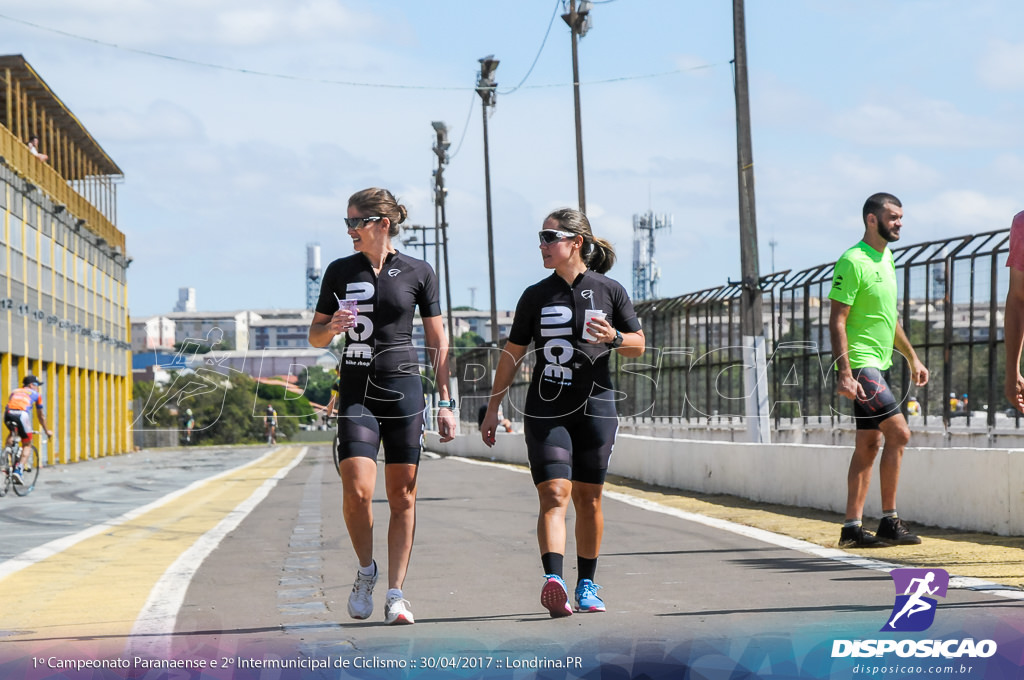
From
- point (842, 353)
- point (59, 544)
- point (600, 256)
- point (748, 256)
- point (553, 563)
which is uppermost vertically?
point (748, 256)

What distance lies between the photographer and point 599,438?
23.2 feet

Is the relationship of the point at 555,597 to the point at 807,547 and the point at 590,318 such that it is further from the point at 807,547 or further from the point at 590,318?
the point at 807,547

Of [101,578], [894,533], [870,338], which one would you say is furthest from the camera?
[894,533]

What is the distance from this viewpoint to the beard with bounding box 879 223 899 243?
9898mm

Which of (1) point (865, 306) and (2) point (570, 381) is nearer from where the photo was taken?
(2) point (570, 381)

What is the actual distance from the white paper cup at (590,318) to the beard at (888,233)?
11.5 feet

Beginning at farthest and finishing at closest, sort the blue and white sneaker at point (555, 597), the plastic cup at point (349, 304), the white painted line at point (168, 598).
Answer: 1. the plastic cup at point (349, 304)
2. the blue and white sneaker at point (555, 597)
3. the white painted line at point (168, 598)

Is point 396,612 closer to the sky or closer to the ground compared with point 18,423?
closer to the ground

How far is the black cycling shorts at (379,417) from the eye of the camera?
684cm

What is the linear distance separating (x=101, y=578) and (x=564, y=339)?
13.6 feet

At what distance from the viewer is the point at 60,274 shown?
2029 inches

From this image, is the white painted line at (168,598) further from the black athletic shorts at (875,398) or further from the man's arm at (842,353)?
the black athletic shorts at (875,398)

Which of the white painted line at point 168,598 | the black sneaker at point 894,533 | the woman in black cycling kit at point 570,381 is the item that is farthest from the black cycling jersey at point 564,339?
the black sneaker at point 894,533

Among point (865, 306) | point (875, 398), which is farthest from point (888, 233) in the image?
point (875, 398)
